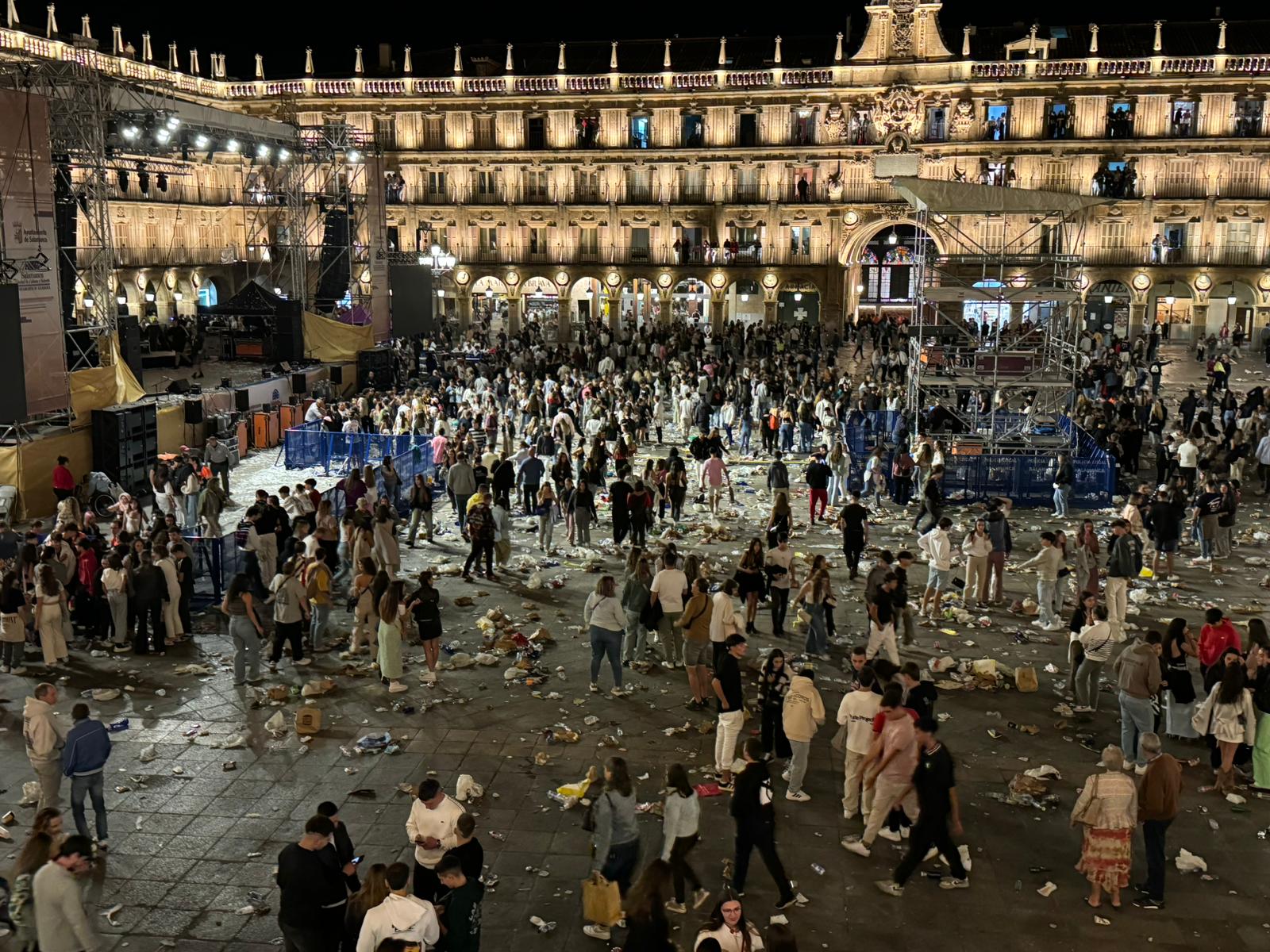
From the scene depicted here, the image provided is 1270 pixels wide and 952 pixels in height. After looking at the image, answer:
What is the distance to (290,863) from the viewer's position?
6848 millimetres

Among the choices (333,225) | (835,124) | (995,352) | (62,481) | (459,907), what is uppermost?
(835,124)

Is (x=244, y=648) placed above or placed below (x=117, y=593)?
below

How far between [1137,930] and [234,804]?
6.88 metres

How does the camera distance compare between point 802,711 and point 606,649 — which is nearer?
point 802,711

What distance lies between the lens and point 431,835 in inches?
296

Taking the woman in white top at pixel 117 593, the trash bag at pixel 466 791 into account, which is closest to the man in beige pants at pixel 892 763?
the trash bag at pixel 466 791

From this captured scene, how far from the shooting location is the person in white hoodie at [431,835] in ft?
24.4

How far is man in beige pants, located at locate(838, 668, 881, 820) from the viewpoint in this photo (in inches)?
361

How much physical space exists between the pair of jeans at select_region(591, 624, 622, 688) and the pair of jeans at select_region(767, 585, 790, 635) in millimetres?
2529

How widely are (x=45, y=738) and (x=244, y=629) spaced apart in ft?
10.1

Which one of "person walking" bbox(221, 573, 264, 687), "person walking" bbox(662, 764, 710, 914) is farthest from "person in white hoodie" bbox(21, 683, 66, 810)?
"person walking" bbox(662, 764, 710, 914)

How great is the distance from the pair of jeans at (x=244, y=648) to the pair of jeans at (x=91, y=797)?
302cm

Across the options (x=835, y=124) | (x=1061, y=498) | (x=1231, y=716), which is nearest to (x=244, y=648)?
(x=1231, y=716)

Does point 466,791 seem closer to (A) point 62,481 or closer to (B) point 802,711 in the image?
(B) point 802,711
